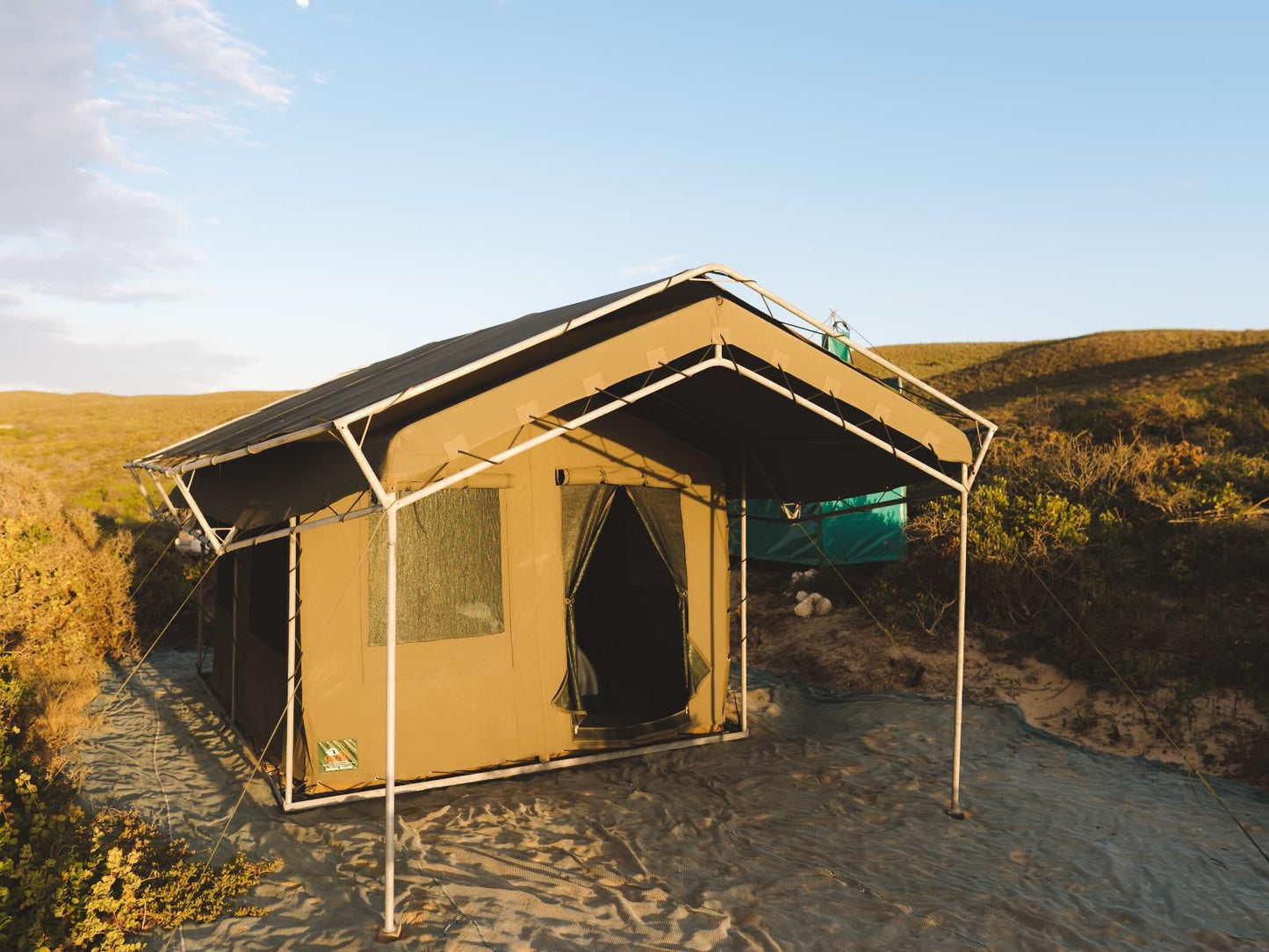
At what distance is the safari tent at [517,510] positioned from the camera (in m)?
4.63

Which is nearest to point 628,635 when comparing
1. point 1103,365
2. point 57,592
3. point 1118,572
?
point 1118,572

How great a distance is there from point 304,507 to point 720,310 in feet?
8.22

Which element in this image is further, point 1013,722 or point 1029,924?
point 1013,722

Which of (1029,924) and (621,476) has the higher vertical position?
(621,476)

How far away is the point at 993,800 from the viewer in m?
6.11

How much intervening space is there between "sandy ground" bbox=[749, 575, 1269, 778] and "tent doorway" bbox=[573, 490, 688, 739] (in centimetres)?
244

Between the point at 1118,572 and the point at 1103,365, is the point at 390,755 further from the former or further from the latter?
the point at 1103,365

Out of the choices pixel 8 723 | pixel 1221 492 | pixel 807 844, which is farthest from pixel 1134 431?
pixel 8 723

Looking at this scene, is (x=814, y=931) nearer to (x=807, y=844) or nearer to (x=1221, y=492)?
(x=807, y=844)

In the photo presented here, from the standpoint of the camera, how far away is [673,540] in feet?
23.1

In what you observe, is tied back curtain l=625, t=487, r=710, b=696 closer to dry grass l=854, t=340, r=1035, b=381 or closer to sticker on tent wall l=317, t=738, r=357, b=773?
sticker on tent wall l=317, t=738, r=357, b=773

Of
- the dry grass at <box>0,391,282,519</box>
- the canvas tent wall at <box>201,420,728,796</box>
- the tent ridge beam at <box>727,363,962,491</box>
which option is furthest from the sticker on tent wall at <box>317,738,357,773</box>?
the dry grass at <box>0,391,282,519</box>

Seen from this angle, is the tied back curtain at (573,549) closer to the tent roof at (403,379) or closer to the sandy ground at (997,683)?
the tent roof at (403,379)

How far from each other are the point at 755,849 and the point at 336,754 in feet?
9.02
